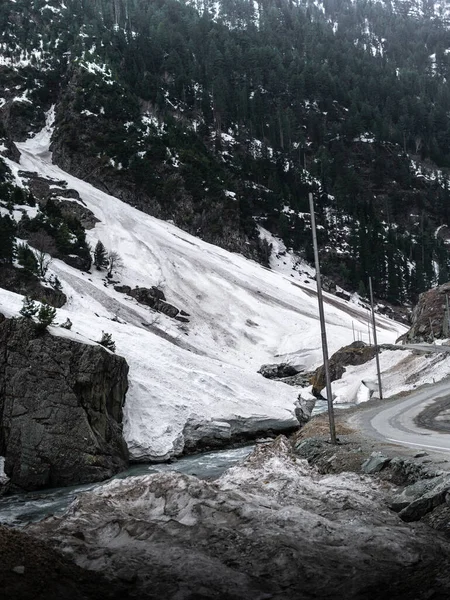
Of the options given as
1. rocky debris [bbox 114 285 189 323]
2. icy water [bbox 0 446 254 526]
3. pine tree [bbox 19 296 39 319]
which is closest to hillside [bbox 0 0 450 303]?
rocky debris [bbox 114 285 189 323]

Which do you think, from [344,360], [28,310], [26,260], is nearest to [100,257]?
[26,260]

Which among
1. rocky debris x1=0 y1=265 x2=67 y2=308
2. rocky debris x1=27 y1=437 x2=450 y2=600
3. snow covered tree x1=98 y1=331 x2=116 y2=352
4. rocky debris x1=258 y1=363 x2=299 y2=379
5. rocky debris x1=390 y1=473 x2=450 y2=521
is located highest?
rocky debris x1=390 y1=473 x2=450 y2=521

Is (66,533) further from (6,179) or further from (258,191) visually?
(258,191)

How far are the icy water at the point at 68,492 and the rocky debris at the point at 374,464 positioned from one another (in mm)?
6752

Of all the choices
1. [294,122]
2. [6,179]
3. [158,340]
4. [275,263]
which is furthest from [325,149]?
[158,340]

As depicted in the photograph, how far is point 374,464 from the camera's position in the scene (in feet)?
47.5

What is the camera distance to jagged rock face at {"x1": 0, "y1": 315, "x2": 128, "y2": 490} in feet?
68.2

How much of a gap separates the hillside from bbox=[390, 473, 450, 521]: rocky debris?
11364 centimetres

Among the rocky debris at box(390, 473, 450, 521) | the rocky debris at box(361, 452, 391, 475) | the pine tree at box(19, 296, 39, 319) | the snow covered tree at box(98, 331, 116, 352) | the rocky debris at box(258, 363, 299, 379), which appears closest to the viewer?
the rocky debris at box(390, 473, 450, 521)

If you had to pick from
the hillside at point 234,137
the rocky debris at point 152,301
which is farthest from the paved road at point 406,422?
the hillside at point 234,137

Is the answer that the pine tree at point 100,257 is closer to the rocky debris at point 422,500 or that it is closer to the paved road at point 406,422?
the paved road at point 406,422

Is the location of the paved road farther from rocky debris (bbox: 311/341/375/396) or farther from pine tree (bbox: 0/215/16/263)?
pine tree (bbox: 0/215/16/263)

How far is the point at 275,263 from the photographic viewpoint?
131 metres

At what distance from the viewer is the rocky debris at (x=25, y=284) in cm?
6209
